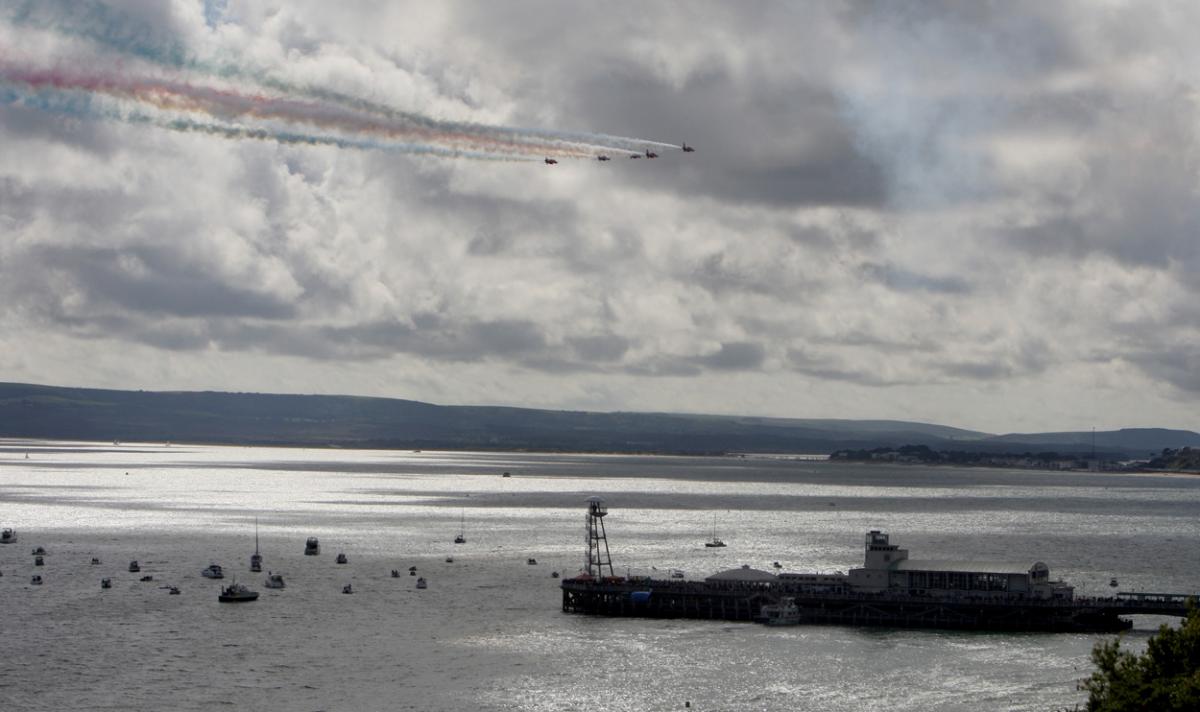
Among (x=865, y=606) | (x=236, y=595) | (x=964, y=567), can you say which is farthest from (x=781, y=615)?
(x=236, y=595)

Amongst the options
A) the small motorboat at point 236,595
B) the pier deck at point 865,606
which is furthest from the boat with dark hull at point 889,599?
the small motorboat at point 236,595

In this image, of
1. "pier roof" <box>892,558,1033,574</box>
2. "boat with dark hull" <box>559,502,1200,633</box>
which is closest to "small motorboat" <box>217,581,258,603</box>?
"boat with dark hull" <box>559,502,1200,633</box>

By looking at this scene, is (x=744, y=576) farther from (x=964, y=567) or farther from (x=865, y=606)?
(x=964, y=567)

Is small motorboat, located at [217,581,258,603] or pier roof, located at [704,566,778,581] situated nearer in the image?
small motorboat, located at [217,581,258,603]

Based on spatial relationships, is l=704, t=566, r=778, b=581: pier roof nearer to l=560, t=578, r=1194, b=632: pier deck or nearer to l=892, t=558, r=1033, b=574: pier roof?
l=560, t=578, r=1194, b=632: pier deck

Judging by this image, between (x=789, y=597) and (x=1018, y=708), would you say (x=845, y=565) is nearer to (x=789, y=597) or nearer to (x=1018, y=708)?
(x=789, y=597)

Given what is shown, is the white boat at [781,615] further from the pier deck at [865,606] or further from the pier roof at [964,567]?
the pier roof at [964,567]
